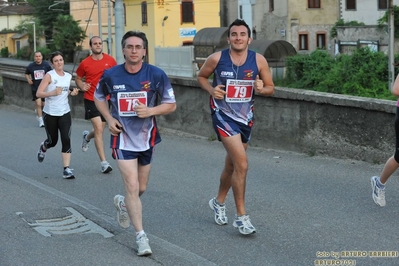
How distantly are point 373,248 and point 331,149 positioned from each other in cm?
577

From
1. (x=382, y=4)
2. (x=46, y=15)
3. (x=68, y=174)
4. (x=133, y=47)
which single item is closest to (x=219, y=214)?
(x=133, y=47)

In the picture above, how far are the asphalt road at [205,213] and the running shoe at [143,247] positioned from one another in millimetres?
57

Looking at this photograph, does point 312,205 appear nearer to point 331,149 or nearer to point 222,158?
point 331,149

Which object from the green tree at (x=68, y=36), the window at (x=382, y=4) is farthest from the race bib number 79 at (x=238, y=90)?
the green tree at (x=68, y=36)

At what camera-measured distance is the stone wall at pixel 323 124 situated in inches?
452

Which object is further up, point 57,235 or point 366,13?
point 366,13

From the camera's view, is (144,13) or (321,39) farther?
(144,13)

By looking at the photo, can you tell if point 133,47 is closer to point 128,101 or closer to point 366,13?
point 128,101

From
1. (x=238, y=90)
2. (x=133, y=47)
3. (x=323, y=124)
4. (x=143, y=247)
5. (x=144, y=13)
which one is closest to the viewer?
(x=143, y=247)

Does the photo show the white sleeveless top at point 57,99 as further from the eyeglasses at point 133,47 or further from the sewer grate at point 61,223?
the eyeglasses at point 133,47

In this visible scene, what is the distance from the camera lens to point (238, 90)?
754 centimetres

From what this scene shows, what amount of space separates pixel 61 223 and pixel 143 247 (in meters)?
1.88

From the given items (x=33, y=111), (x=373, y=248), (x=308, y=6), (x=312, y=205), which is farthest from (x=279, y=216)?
(x=308, y=6)

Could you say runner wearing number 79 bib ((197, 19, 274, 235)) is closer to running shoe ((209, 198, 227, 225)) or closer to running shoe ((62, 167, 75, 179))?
running shoe ((209, 198, 227, 225))
